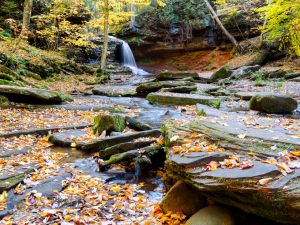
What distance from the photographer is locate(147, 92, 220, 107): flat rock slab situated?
1035cm

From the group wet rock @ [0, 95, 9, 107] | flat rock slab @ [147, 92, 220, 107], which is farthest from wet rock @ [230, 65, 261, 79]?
wet rock @ [0, 95, 9, 107]

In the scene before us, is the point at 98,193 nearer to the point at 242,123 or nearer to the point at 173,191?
the point at 173,191

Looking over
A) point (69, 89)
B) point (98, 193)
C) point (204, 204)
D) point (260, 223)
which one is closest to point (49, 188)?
point (98, 193)

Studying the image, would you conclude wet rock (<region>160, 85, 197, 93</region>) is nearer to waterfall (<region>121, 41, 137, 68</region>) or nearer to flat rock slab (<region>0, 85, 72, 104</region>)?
flat rock slab (<region>0, 85, 72, 104</region>)

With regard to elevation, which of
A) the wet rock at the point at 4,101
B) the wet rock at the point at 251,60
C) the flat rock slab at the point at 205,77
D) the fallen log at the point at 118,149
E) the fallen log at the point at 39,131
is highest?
the wet rock at the point at 251,60

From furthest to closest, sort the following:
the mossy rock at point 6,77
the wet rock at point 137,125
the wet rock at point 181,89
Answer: the wet rock at point 181,89
the mossy rock at point 6,77
the wet rock at point 137,125

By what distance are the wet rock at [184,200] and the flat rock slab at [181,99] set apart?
635 centimetres

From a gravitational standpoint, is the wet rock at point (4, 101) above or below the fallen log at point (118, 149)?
above

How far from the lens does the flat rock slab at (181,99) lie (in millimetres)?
10355

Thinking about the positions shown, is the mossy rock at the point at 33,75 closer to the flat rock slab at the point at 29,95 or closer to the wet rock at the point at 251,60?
the flat rock slab at the point at 29,95

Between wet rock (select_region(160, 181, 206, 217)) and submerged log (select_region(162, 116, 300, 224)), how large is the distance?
196mm

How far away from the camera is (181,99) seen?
11.0 m

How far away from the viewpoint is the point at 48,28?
67.3 ft

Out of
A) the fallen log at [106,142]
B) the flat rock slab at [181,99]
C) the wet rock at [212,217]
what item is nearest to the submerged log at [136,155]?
the fallen log at [106,142]
